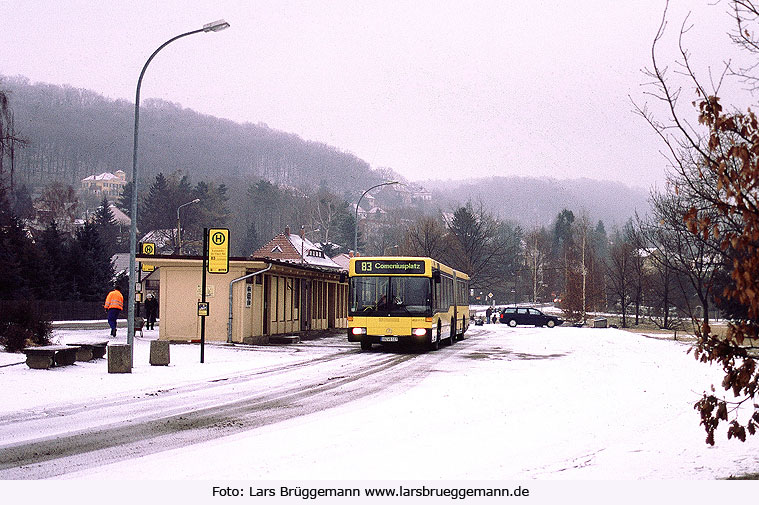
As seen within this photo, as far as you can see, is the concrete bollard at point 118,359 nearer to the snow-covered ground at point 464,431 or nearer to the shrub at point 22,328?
the snow-covered ground at point 464,431

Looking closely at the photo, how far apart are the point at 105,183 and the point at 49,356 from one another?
136629mm

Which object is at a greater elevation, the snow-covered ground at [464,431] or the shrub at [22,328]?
the shrub at [22,328]

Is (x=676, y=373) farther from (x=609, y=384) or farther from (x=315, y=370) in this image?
(x=315, y=370)

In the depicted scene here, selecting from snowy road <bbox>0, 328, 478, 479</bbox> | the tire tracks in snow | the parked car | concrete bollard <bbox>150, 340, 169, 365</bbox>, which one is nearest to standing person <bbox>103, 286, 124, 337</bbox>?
concrete bollard <bbox>150, 340, 169, 365</bbox>

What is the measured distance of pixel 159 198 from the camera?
3772 inches

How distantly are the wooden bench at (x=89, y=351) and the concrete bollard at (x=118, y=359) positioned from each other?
7.27 ft

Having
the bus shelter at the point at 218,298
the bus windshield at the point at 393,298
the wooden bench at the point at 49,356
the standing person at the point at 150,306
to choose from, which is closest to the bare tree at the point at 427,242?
the standing person at the point at 150,306

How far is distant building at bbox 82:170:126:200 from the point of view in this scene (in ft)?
461

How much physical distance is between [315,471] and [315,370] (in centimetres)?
1216

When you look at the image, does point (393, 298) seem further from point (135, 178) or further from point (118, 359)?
point (118, 359)

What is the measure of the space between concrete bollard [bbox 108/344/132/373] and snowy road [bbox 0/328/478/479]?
1.93m

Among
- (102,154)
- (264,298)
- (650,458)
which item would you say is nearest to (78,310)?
(264,298)

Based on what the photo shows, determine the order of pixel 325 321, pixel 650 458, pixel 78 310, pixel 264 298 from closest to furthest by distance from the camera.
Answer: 1. pixel 650 458
2. pixel 264 298
3. pixel 325 321
4. pixel 78 310

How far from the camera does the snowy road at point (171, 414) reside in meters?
8.45
